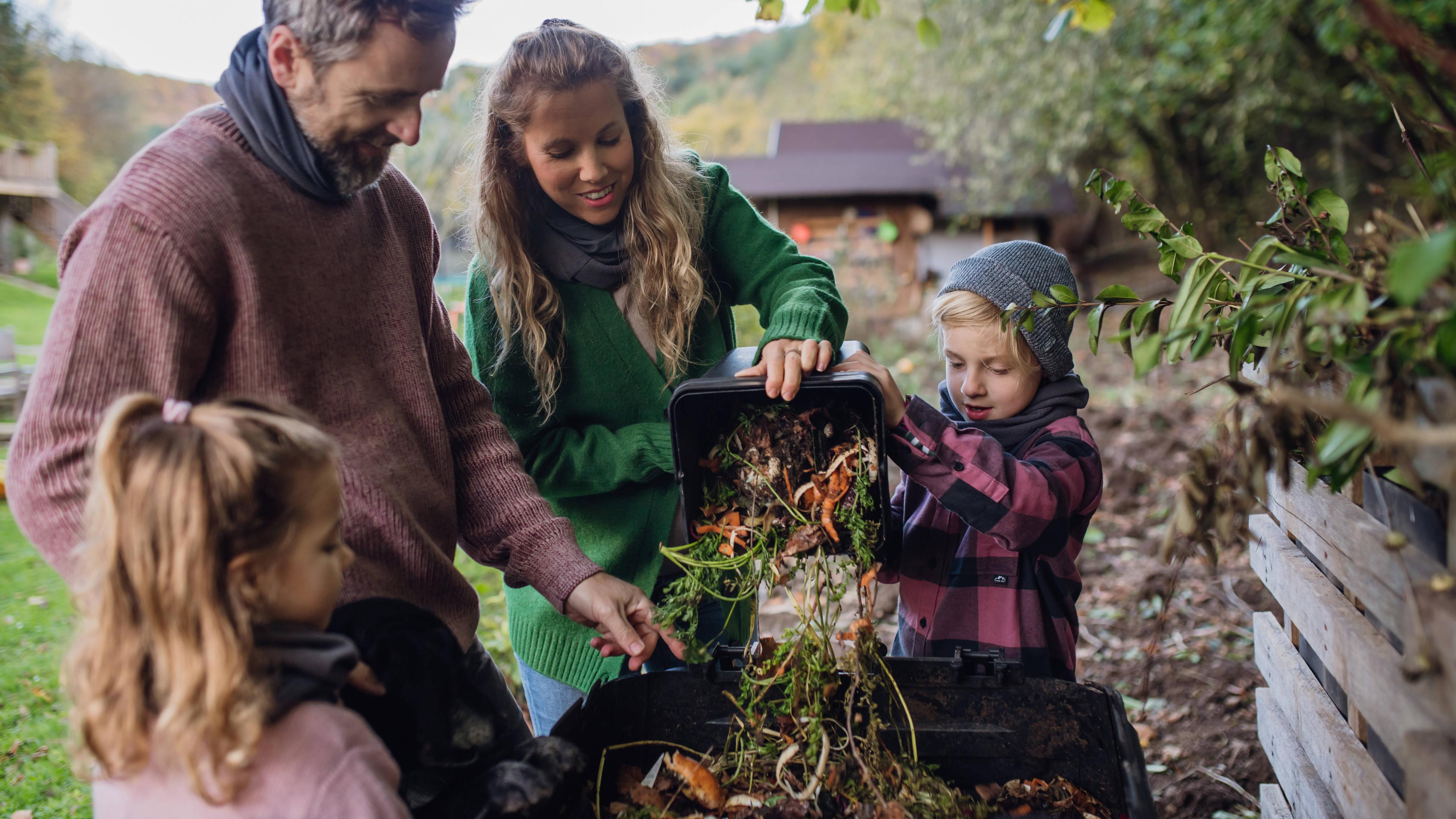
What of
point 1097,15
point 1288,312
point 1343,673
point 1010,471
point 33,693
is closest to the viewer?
point 1288,312

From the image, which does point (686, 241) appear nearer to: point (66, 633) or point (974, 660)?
point (974, 660)

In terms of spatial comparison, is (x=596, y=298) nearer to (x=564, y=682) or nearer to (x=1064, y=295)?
(x=564, y=682)

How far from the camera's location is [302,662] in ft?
3.88

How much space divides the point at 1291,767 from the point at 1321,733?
30 centimetres

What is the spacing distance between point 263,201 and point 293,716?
0.78 meters

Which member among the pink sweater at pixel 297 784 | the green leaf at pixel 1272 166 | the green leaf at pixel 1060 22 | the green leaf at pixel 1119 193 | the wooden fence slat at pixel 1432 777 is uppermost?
the green leaf at pixel 1060 22

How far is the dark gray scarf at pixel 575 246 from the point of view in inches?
85.9

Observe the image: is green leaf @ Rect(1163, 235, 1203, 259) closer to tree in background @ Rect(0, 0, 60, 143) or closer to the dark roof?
the dark roof

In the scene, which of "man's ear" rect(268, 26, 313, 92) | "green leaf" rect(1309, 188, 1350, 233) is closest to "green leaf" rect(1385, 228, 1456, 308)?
"green leaf" rect(1309, 188, 1350, 233)

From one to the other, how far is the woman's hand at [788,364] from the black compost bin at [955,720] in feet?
1.75

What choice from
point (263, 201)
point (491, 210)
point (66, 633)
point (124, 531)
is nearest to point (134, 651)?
point (124, 531)

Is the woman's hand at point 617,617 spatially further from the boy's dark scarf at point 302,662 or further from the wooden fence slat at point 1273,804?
the wooden fence slat at point 1273,804

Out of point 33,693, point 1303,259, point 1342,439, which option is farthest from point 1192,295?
point 33,693

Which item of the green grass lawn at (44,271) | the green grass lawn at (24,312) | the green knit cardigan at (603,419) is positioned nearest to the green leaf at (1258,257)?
the green knit cardigan at (603,419)
